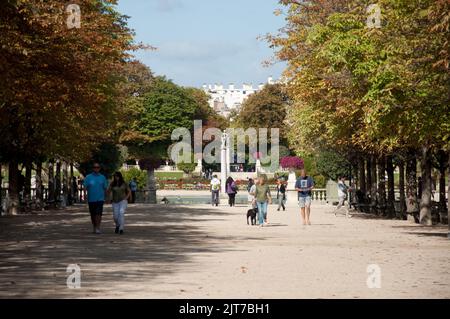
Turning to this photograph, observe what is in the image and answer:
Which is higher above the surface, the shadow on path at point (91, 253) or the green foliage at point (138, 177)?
the green foliage at point (138, 177)

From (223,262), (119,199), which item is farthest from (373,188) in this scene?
(223,262)

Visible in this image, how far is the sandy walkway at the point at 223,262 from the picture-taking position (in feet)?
43.0

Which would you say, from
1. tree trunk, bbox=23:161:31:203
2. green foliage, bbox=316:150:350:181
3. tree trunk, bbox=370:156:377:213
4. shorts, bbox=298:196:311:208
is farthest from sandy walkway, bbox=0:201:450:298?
green foliage, bbox=316:150:350:181

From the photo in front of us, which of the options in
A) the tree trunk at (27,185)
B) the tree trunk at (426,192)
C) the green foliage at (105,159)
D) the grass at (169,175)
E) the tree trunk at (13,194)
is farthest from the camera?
the grass at (169,175)

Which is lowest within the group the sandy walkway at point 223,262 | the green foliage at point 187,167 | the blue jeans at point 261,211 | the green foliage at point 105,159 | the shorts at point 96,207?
the sandy walkway at point 223,262

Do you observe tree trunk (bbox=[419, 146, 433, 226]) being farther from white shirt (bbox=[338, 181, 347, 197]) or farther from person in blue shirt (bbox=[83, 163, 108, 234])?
person in blue shirt (bbox=[83, 163, 108, 234])

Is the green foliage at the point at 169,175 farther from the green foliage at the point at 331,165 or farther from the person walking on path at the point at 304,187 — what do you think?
the person walking on path at the point at 304,187

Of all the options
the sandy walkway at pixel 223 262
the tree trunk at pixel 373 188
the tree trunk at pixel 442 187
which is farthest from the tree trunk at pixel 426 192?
the tree trunk at pixel 373 188

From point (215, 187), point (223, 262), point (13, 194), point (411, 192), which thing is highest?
point (215, 187)

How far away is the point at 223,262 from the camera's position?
17.8m

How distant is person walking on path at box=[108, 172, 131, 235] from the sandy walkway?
44 centimetres

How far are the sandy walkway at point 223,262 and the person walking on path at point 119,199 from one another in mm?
441

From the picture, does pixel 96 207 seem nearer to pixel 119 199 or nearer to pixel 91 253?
pixel 119 199

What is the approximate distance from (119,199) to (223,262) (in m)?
9.75
